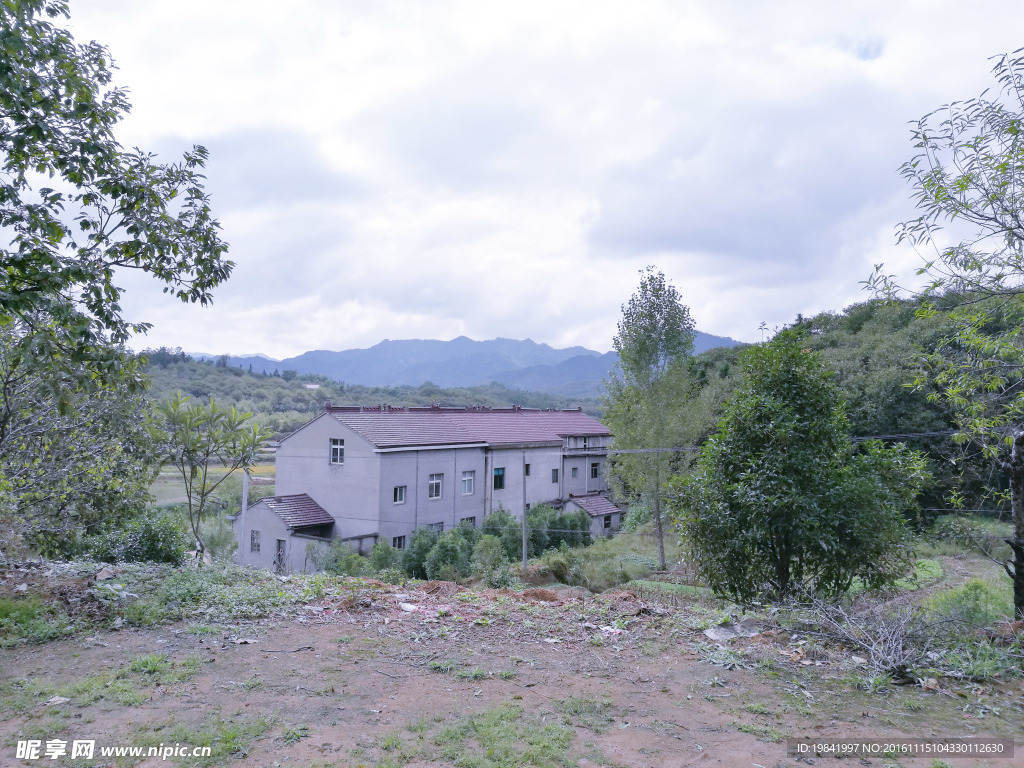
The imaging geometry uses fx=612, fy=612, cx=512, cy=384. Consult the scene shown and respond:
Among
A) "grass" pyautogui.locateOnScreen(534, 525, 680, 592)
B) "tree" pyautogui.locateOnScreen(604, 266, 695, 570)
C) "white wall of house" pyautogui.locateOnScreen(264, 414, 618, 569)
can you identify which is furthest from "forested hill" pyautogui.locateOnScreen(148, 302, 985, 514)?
"grass" pyautogui.locateOnScreen(534, 525, 680, 592)

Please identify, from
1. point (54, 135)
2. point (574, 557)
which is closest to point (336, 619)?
point (54, 135)

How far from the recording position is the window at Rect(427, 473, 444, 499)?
2527 cm

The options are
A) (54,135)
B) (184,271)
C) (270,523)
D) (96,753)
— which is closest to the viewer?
(96,753)

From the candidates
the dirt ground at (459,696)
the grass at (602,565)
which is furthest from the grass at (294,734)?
the grass at (602,565)

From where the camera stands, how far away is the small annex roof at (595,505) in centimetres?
3066

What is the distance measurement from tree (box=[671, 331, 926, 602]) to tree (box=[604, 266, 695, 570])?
562 inches

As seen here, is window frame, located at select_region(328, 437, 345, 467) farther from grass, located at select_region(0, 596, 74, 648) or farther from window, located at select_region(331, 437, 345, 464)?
grass, located at select_region(0, 596, 74, 648)

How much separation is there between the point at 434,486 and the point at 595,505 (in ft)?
32.0

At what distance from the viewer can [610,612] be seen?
7.98 meters

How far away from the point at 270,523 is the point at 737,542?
1956cm

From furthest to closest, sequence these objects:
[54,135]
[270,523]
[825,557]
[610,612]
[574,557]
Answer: [270,523], [574,557], [610,612], [825,557], [54,135]

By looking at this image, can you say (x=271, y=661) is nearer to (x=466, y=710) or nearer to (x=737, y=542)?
(x=466, y=710)

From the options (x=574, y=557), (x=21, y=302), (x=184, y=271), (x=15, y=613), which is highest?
(x=184, y=271)

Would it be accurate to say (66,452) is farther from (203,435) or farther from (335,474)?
(335,474)
